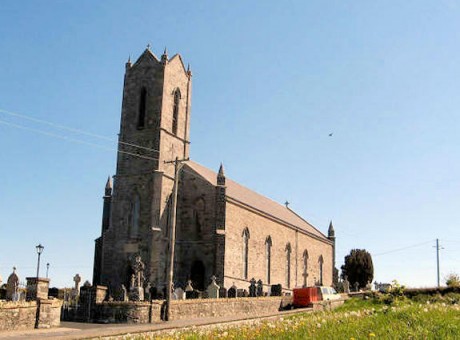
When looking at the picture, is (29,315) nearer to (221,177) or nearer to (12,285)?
(12,285)

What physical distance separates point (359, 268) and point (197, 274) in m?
43.0

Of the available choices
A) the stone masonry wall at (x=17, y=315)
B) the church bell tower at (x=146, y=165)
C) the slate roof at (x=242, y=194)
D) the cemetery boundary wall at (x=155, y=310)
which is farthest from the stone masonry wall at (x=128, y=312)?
the slate roof at (x=242, y=194)

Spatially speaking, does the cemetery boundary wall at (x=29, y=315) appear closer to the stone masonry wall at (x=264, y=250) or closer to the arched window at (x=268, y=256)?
the stone masonry wall at (x=264, y=250)

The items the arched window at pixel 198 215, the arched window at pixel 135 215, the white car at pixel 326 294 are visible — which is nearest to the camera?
the white car at pixel 326 294

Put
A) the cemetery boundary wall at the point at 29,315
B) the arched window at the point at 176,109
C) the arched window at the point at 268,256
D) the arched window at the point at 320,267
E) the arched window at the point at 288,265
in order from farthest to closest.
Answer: the arched window at the point at 320,267, the arched window at the point at 288,265, the arched window at the point at 268,256, the arched window at the point at 176,109, the cemetery boundary wall at the point at 29,315

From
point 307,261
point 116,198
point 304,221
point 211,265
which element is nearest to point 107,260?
point 116,198

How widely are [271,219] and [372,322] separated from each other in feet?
143

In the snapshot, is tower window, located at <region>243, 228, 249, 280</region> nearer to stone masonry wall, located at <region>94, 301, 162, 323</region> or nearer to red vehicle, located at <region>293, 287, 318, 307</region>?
red vehicle, located at <region>293, 287, 318, 307</region>

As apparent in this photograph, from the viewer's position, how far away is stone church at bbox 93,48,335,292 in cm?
4353

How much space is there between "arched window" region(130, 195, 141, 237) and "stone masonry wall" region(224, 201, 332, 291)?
7370 mm

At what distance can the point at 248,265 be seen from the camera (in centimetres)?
4822

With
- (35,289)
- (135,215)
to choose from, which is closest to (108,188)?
(135,215)

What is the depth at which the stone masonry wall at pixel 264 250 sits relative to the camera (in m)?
45.7

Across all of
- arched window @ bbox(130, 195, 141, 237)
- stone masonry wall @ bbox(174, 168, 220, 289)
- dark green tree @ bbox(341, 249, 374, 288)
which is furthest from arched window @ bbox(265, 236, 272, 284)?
dark green tree @ bbox(341, 249, 374, 288)
